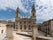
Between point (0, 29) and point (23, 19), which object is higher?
point (23, 19)

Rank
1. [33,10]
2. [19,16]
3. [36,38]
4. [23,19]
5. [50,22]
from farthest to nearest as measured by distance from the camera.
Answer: [23,19] → [19,16] → [33,10] → [50,22] → [36,38]

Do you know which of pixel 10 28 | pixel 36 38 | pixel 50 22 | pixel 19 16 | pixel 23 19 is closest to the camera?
pixel 10 28

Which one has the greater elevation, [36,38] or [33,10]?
[33,10]

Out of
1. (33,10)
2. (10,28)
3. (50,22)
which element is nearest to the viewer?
(10,28)

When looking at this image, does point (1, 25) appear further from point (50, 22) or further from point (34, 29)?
point (34, 29)

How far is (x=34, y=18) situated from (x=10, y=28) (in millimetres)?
16196

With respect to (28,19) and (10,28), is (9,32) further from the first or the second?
(28,19)

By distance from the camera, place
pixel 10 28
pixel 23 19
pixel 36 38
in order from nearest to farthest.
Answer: pixel 10 28
pixel 36 38
pixel 23 19

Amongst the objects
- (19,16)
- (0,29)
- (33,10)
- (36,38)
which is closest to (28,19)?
(19,16)

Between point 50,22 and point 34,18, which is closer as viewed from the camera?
point 50,22

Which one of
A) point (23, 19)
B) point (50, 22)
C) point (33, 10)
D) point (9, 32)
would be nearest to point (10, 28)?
point (9, 32)

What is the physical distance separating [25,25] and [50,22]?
8.94 metres

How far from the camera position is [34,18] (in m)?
21.9

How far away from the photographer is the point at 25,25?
26219 millimetres
